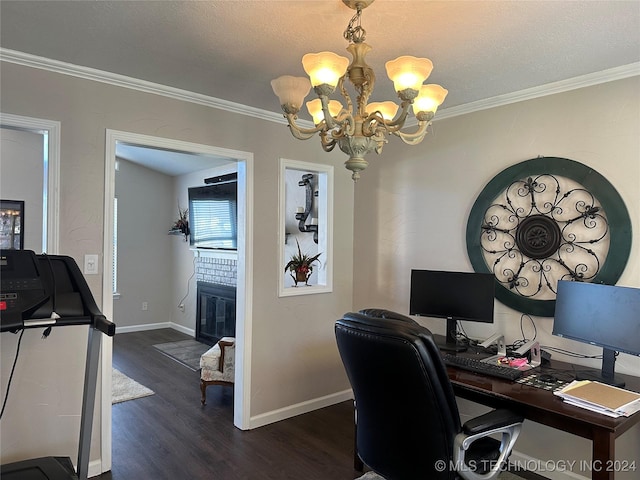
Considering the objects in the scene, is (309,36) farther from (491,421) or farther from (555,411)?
(555,411)

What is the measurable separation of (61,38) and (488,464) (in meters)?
2.83

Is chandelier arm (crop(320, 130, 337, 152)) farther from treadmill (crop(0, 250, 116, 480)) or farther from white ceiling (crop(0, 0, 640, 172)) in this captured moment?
treadmill (crop(0, 250, 116, 480))

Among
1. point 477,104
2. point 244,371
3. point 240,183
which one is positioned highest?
point 477,104

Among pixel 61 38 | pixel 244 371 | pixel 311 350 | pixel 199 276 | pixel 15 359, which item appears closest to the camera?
pixel 61 38

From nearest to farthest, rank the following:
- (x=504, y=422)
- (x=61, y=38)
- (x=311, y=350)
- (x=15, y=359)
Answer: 1. (x=504, y=422)
2. (x=61, y=38)
3. (x=15, y=359)
4. (x=311, y=350)

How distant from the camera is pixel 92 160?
259cm

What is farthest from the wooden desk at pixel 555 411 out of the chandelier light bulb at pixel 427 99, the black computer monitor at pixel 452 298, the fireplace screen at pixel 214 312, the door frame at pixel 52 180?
the fireplace screen at pixel 214 312

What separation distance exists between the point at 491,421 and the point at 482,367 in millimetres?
569

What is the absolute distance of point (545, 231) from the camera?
2701 millimetres

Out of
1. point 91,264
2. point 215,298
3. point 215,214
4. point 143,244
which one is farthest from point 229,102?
point 143,244

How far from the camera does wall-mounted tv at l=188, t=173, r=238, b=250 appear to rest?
214 inches

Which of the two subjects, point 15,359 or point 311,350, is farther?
point 311,350

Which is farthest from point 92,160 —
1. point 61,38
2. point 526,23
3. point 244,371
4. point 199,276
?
point 199,276

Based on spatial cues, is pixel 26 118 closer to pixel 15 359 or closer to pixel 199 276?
pixel 15 359
